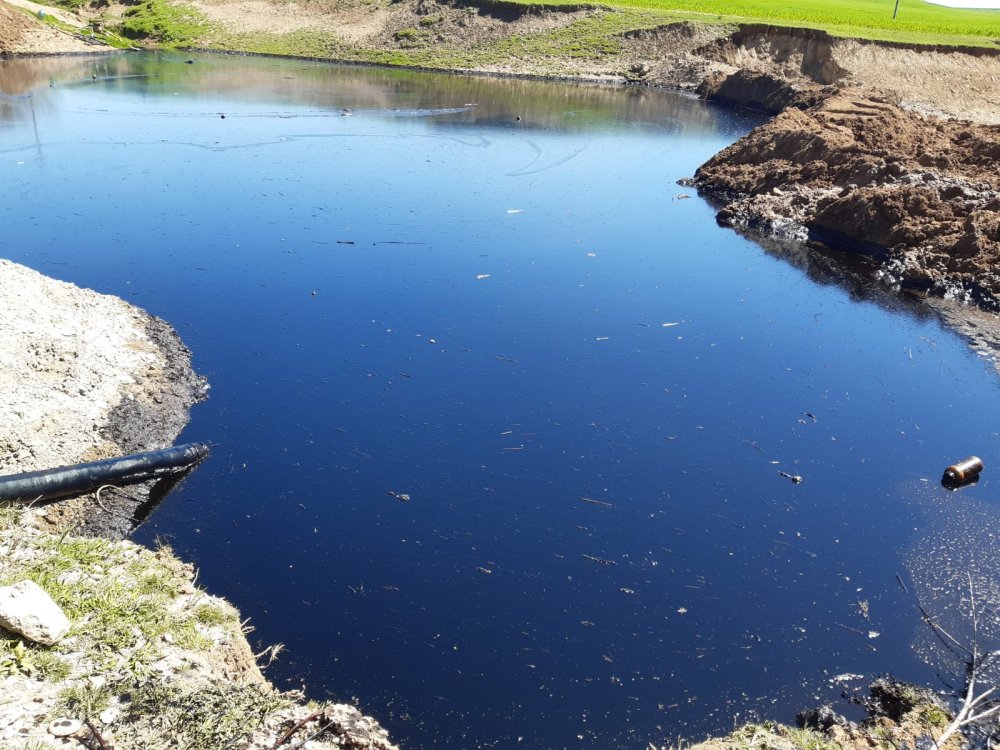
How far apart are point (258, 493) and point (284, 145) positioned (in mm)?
21109

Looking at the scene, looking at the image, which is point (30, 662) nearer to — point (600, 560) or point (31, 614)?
point (31, 614)

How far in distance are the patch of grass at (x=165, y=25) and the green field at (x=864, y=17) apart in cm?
2318

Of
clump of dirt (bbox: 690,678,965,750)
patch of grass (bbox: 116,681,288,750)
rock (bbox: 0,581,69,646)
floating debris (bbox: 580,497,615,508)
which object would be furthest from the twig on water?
floating debris (bbox: 580,497,615,508)

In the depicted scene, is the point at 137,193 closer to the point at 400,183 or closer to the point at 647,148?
the point at 400,183

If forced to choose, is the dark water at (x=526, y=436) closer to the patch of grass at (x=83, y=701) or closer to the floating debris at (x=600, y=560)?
the floating debris at (x=600, y=560)

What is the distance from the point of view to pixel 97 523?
10047 mm

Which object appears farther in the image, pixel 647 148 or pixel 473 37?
pixel 473 37

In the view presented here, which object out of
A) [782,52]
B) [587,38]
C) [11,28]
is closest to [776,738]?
[782,52]

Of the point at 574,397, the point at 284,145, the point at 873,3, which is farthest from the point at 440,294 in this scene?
the point at 873,3

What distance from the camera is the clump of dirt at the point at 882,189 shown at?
1962 centimetres

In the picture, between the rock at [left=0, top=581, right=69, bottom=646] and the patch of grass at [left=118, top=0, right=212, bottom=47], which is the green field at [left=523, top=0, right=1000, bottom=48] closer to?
the patch of grass at [left=118, top=0, right=212, bottom=47]

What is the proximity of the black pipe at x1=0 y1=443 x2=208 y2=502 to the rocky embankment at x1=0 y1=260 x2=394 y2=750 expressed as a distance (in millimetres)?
162

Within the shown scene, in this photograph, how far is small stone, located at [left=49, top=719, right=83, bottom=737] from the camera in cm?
564

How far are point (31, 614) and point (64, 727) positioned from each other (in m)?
1.15
